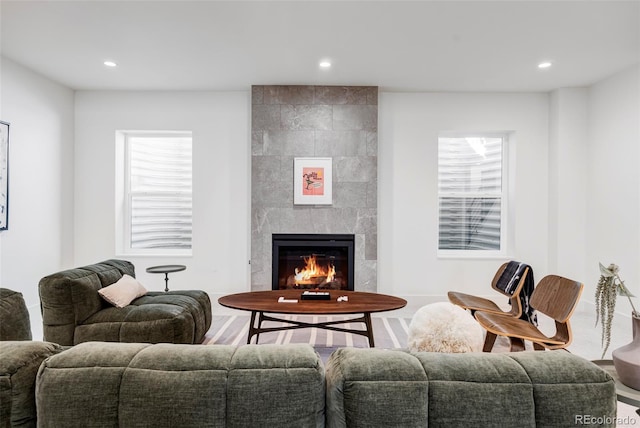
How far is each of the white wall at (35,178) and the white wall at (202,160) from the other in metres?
0.25

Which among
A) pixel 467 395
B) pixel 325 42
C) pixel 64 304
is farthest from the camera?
pixel 325 42

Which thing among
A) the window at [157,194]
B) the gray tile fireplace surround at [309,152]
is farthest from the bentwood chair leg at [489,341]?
the window at [157,194]

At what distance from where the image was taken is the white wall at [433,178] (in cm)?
473

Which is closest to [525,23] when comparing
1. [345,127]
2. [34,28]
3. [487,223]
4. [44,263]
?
[345,127]

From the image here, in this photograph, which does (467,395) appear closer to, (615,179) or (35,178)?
(615,179)

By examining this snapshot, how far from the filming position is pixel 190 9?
2811mm

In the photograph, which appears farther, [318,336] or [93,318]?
[318,336]

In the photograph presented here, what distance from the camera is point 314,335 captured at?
3545 millimetres

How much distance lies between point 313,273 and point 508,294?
7.19 feet

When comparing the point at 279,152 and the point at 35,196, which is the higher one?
the point at 279,152

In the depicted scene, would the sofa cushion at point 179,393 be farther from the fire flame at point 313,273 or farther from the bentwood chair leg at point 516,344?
the fire flame at point 313,273

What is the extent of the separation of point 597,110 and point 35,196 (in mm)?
6542

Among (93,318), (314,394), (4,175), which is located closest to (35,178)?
(4,175)

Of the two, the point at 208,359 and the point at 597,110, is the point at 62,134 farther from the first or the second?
the point at 597,110
